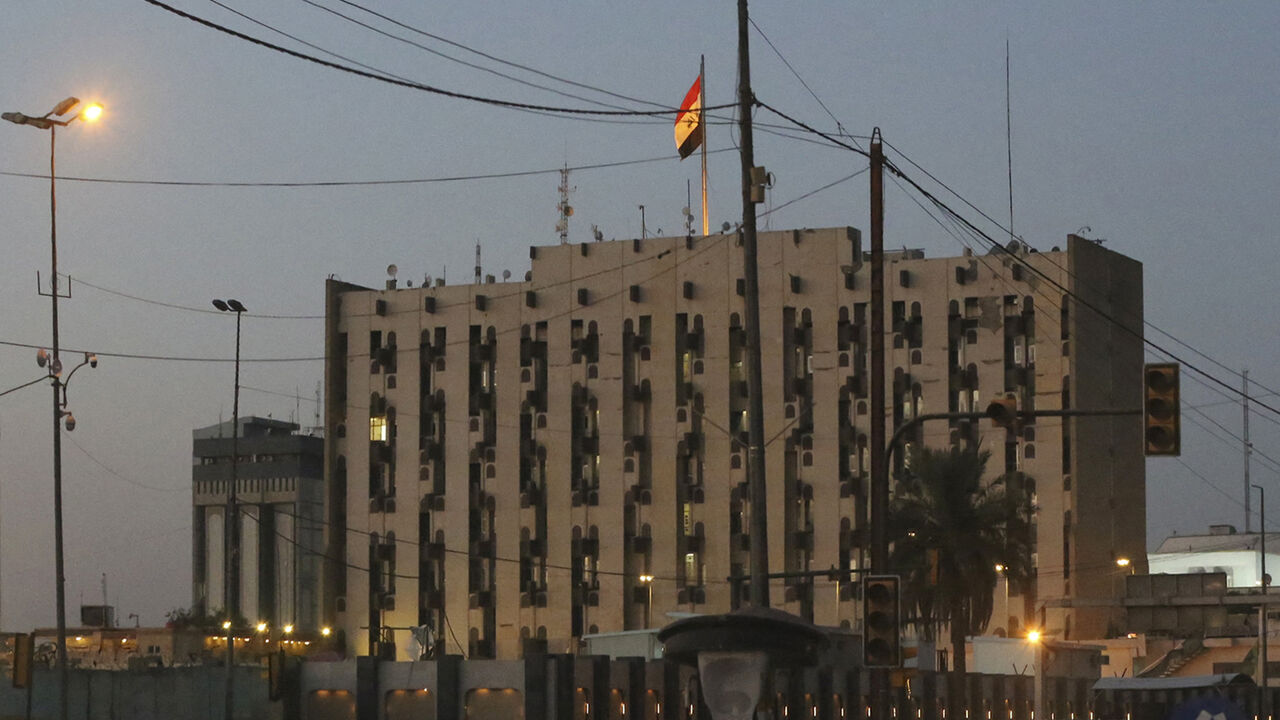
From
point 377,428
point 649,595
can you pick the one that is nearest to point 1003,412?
point 649,595

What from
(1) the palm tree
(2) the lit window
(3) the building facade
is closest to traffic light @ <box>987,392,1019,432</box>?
(1) the palm tree

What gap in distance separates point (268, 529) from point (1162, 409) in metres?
125

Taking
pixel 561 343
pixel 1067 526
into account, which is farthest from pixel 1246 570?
pixel 561 343

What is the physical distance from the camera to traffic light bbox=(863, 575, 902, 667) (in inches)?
869

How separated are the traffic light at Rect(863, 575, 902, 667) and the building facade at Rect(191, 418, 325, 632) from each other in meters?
121

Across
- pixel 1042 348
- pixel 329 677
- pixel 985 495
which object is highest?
pixel 1042 348

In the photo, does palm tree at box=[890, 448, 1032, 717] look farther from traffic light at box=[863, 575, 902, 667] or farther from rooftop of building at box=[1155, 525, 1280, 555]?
rooftop of building at box=[1155, 525, 1280, 555]

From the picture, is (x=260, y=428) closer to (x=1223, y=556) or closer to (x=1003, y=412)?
(x=1223, y=556)

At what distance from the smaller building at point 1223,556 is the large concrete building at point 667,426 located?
36846mm

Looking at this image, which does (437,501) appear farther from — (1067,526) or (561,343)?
(1067,526)

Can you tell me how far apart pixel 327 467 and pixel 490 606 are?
12642 millimetres

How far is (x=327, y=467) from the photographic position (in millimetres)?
101250

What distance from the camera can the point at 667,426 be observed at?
9338 cm

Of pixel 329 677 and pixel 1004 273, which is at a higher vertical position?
pixel 1004 273
